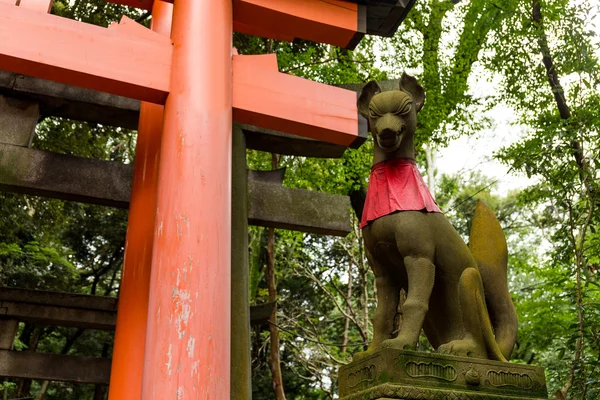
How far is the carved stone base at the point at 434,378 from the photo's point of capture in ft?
9.86

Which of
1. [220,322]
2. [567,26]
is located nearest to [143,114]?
[220,322]

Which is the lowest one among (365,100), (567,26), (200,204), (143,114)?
(200,204)

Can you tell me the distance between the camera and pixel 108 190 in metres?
5.16

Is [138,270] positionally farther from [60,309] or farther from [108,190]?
[60,309]

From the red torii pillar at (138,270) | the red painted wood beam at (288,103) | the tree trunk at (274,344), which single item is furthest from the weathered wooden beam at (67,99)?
the tree trunk at (274,344)

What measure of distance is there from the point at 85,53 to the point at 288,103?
52.0 inches

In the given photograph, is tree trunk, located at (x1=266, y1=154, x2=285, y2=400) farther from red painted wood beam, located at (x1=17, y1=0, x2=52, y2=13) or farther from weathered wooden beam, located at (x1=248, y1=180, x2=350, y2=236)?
red painted wood beam, located at (x1=17, y1=0, x2=52, y2=13)

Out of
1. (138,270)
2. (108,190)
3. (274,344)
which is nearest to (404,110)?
(138,270)

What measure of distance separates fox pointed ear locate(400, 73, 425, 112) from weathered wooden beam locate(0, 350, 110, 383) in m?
5.76

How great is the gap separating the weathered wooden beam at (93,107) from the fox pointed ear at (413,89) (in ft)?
5.95

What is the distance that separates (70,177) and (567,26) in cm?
703

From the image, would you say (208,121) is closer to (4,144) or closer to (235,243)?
(235,243)

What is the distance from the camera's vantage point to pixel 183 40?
12.4 feet

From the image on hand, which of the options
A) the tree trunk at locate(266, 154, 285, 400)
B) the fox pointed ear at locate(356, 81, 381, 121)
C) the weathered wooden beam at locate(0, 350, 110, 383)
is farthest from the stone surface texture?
the tree trunk at locate(266, 154, 285, 400)
